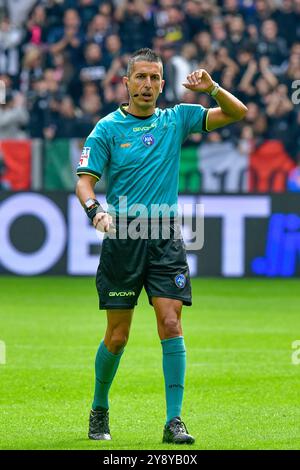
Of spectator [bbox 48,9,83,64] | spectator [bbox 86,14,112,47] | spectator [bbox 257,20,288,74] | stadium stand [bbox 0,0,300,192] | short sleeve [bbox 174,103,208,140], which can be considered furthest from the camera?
spectator [bbox 86,14,112,47]

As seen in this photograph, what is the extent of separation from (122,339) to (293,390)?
93.7 inches

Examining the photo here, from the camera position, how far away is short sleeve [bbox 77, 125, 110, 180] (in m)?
7.73

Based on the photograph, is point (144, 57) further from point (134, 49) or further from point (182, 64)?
point (134, 49)

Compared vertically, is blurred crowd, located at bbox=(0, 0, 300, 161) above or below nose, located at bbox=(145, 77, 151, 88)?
above

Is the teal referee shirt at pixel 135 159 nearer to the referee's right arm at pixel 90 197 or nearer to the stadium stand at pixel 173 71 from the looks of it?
the referee's right arm at pixel 90 197

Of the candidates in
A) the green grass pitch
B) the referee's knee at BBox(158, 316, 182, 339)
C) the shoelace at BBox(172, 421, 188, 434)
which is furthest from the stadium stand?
the shoelace at BBox(172, 421, 188, 434)

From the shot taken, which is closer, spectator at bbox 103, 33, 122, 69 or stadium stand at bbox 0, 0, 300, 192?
stadium stand at bbox 0, 0, 300, 192

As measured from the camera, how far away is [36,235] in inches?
763

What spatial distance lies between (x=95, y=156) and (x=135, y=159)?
0.83 feet

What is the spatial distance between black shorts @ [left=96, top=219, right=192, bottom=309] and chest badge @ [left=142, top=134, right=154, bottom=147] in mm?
572

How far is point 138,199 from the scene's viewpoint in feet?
25.4

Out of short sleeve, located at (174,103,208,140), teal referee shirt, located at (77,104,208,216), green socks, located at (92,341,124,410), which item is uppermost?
short sleeve, located at (174,103,208,140)

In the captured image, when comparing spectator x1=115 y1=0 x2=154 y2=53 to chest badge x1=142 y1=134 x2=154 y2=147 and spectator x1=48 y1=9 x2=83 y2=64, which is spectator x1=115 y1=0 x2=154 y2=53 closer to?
spectator x1=48 y1=9 x2=83 y2=64
